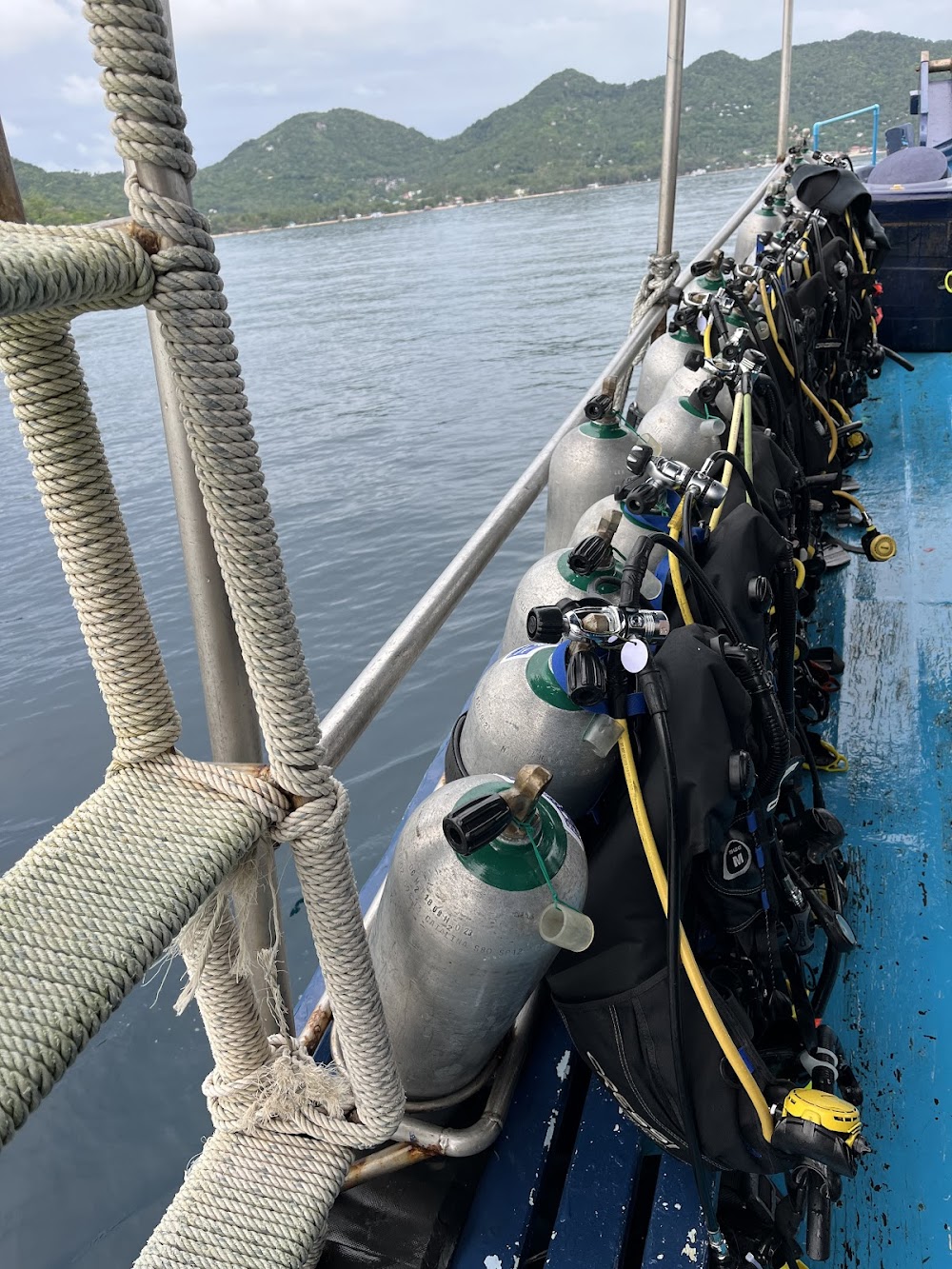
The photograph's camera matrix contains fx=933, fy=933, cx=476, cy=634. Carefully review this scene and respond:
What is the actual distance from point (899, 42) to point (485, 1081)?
43.6 m

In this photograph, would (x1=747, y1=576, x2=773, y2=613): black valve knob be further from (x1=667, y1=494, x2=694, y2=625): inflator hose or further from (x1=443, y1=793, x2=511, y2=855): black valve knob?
(x1=443, y1=793, x2=511, y2=855): black valve knob

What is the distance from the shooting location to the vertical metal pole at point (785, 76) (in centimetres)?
594

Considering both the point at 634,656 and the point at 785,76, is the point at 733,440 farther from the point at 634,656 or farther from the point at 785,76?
the point at 785,76

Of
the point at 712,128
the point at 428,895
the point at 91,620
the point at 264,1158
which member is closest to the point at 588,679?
the point at 428,895

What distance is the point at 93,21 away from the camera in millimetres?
664

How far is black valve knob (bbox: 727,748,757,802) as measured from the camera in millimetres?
1210

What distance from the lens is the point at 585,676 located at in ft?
3.84

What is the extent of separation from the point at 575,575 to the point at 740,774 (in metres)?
0.46

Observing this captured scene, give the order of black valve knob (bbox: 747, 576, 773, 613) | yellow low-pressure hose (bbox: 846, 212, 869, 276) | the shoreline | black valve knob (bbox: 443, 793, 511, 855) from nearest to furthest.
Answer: black valve knob (bbox: 443, 793, 511, 855) < black valve knob (bbox: 747, 576, 773, 613) < yellow low-pressure hose (bbox: 846, 212, 869, 276) < the shoreline

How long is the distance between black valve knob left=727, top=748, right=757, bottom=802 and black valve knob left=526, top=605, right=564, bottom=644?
0.92 feet

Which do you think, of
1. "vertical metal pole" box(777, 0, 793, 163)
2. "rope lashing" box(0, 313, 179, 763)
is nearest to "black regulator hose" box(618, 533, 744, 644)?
"rope lashing" box(0, 313, 179, 763)

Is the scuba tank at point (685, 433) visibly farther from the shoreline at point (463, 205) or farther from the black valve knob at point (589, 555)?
the shoreline at point (463, 205)

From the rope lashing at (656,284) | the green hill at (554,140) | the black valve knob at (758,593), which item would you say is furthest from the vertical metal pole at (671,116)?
the green hill at (554,140)

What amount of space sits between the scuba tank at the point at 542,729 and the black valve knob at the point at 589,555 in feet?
0.57
